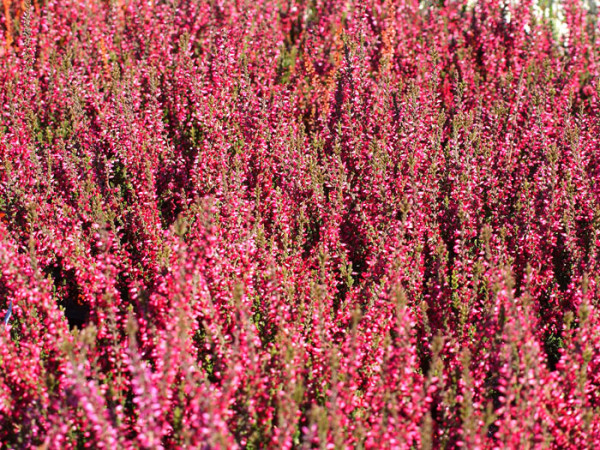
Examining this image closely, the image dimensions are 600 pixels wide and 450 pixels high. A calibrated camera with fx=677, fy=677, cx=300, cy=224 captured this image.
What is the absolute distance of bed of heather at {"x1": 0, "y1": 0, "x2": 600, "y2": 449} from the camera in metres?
3.22

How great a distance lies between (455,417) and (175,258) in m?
1.75

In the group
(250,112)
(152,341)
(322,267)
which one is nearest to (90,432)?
(152,341)

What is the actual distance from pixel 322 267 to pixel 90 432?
5.09 ft

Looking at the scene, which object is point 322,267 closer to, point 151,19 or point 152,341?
point 152,341

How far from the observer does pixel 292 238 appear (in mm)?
4848

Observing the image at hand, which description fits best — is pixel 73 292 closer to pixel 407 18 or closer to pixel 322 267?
pixel 322 267

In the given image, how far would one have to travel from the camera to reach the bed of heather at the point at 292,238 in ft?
10.6

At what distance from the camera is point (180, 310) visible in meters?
3.24

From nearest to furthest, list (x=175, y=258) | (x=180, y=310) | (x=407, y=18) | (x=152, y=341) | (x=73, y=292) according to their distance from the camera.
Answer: (x=180, y=310)
(x=152, y=341)
(x=175, y=258)
(x=73, y=292)
(x=407, y=18)

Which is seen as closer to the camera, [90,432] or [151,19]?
[90,432]

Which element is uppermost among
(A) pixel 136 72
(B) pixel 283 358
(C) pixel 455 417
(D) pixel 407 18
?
(D) pixel 407 18

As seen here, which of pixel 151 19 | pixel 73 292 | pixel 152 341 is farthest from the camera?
Result: pixel 151 19

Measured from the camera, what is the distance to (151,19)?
275 inches

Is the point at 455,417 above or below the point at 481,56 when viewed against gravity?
below
